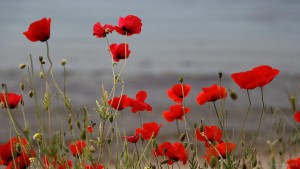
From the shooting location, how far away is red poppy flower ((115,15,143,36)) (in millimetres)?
2959

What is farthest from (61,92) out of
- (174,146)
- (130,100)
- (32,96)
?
(174,146)

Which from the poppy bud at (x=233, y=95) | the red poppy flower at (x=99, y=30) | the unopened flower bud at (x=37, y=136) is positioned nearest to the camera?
the poppy bud at (x=233, y=95)

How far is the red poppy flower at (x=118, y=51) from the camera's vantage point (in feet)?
9.59

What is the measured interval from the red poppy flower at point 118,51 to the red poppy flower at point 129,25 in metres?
0.08

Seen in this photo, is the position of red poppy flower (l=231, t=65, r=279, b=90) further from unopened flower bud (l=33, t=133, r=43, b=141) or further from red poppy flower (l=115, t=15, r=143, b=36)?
unopened flower bud (l=33, t=133, r=43, b=141)

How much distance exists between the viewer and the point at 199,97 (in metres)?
2.71

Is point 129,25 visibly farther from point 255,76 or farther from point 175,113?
point 255,76

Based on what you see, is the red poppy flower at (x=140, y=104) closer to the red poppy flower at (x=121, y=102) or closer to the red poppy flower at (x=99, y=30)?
the red poppy flower at (x=121, y=102)

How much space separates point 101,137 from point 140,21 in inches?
28.7

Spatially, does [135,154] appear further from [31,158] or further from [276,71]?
[276,71]

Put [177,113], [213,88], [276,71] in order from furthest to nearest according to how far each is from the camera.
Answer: [177,113], [213,88], [276,71]

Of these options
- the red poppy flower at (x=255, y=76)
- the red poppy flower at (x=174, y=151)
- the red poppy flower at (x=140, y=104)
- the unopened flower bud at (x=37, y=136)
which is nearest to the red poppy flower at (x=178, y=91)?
the red poppy flower at (x=140, y=104)

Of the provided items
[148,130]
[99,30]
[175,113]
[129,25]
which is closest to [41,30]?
[99,30]

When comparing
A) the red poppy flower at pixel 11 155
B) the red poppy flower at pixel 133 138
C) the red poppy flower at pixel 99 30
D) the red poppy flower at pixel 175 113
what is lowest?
the red poppy flower at pixel 11 155
